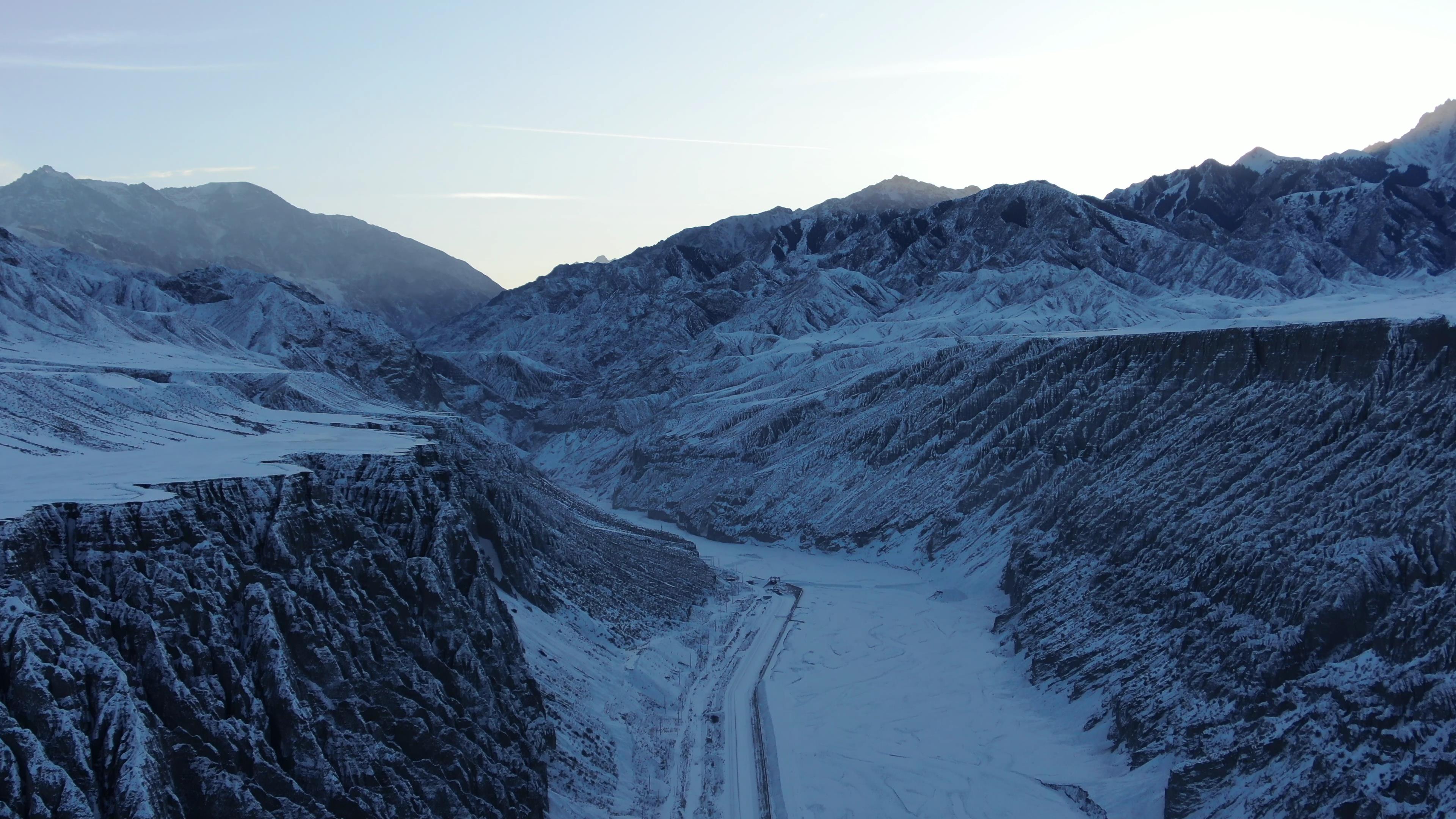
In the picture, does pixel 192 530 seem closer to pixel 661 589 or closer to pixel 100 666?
pixel 100 666

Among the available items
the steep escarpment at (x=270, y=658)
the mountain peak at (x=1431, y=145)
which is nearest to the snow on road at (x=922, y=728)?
→ the steep escarpment at (x=270, y=658)

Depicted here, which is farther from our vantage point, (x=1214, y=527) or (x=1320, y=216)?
(x=1320, y=216)

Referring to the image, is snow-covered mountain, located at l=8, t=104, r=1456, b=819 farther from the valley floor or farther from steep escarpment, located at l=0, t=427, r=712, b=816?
the valley floor

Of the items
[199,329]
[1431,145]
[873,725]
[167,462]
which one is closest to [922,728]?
[873,725]

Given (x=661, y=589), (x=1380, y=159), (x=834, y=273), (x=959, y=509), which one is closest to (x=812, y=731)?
(x=661, y=589)

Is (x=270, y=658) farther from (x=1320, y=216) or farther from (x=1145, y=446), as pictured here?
(x=1320, y=216)
